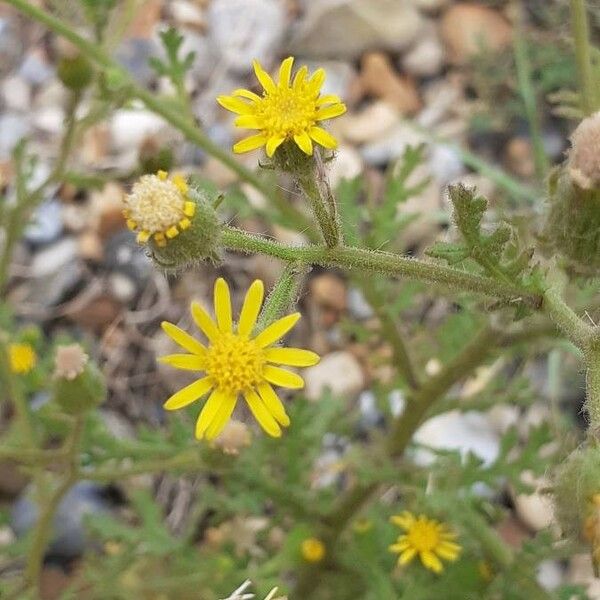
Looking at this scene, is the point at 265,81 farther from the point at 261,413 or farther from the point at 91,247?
the point at 91,247

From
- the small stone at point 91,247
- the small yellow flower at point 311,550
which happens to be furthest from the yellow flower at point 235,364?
the small stone at point 91,247

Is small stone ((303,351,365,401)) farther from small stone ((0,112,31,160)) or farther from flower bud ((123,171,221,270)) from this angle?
flower bud ((123,171,221,270))

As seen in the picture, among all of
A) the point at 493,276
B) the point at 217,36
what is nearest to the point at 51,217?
the point at 217,36

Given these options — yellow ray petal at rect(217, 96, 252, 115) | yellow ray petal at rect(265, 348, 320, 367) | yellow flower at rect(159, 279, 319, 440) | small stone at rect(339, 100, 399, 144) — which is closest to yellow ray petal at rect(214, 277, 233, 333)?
yellow flower at rect(159, 279, 319, 440)

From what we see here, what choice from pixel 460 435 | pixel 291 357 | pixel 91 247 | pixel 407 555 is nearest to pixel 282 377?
pixel 291 357

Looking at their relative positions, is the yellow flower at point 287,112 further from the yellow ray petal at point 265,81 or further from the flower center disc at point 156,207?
the flower center disc at point 156,207

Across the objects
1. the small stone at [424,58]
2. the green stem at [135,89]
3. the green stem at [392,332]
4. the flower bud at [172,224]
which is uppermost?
the small stone at [424,58]
